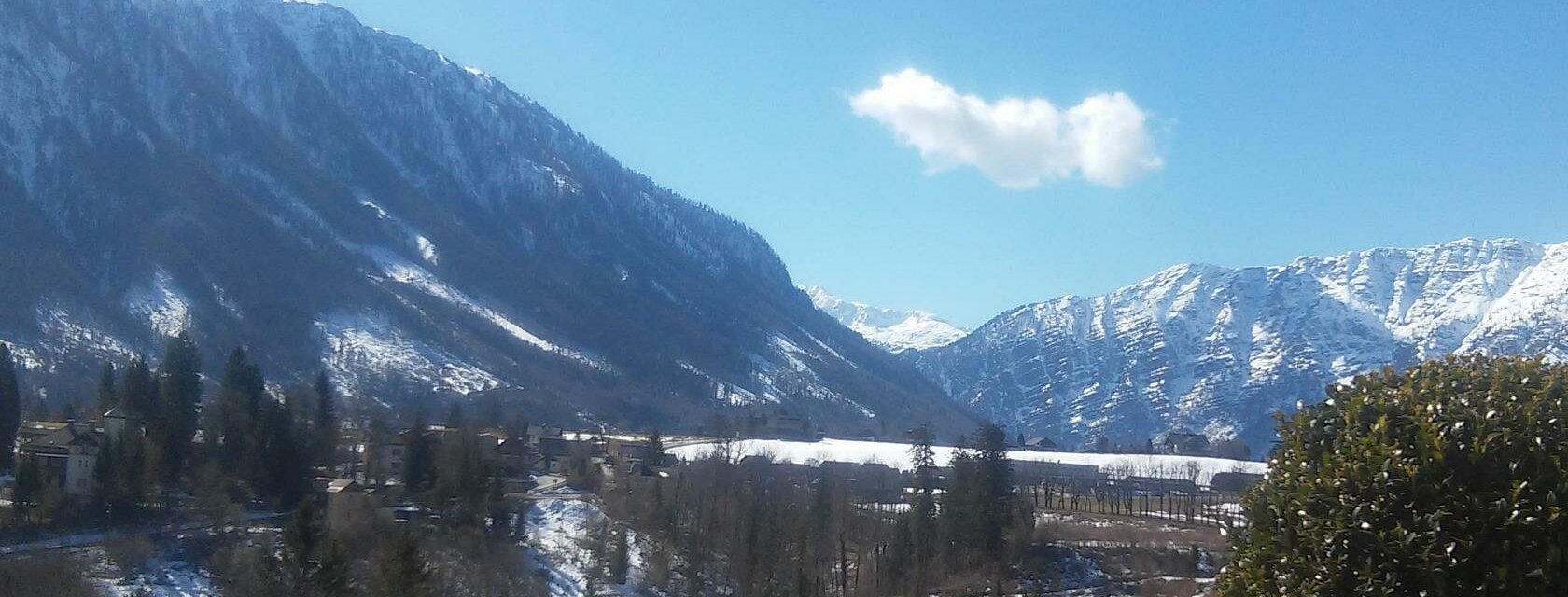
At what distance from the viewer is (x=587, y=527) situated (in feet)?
223

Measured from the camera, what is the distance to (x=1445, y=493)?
31.6 feet

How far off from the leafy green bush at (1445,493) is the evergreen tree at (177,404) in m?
60.7

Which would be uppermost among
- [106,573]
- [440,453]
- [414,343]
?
[414,343]

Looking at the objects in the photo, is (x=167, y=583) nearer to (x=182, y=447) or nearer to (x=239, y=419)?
(x=182, y=447)

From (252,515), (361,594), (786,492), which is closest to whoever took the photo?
(361,594)

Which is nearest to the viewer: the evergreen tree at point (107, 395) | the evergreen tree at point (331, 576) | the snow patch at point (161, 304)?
the evergreen tree at point (331, 576)

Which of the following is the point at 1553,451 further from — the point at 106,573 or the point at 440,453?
the point at 440,453

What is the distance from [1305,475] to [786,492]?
70068 mm

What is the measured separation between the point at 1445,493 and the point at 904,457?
413 ft

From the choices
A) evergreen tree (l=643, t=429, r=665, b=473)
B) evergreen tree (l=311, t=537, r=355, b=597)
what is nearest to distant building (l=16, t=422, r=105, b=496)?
evergreen tree (l=311, t=537, r=355, b=597)

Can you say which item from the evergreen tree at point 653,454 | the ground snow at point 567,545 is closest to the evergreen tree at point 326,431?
the ground snow at point 567,545

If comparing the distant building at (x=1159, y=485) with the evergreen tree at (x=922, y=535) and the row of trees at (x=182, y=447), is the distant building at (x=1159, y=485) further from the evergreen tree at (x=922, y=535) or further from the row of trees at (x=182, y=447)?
the row of trees at (x=182, y=447)

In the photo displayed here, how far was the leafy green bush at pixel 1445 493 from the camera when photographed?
374 inches

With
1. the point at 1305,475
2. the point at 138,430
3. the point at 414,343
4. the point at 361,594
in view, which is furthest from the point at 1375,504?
the point at 414,343
